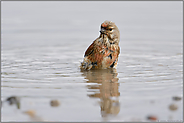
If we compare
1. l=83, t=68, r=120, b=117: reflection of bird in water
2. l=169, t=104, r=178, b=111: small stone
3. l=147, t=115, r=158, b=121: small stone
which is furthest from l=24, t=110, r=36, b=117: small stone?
l=169, t=104, r=178, b=111: small stone

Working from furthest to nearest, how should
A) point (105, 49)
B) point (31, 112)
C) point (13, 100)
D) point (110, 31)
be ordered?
point (105, 49), point (110, 31), point (13, 100), point (31, 112)

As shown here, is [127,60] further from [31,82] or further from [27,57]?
[31,82]

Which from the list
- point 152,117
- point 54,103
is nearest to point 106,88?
point 54,103

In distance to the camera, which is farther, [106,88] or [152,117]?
[106,88]

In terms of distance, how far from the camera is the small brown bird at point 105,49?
8406 millimetres

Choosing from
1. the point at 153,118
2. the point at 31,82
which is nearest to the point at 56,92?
the point at 31,82

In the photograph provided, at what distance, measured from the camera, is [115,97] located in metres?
6.18

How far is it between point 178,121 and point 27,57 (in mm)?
6346

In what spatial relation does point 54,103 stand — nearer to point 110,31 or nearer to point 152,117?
point 152,117

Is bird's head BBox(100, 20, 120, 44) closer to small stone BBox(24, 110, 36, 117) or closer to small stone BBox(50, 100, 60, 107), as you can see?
small stone BBox(50, 100, 60, 107)

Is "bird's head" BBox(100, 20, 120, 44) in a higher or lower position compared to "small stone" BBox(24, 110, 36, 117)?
higher

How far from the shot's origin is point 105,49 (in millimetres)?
8531

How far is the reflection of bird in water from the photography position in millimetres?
5555

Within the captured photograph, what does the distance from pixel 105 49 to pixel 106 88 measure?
1.83 m
